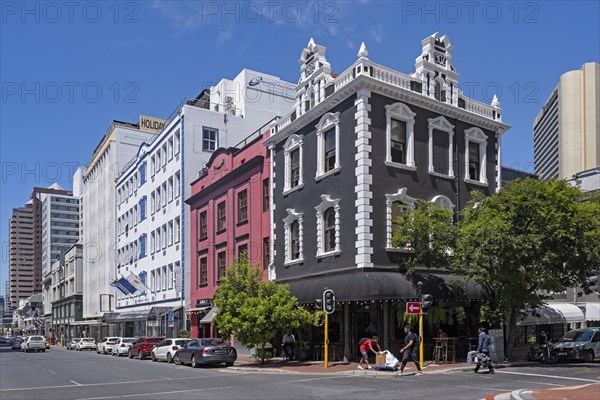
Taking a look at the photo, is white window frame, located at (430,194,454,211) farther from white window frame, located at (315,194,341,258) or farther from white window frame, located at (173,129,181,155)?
white window frame, located at (173,129,181,155)

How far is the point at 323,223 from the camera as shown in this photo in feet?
98.6

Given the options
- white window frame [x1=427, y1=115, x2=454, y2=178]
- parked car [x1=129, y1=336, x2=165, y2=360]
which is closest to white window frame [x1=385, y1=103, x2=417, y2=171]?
white window frame [x1=427, y1=115, x2=454, y2=178]

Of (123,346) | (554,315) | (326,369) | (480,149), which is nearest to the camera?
(326,369)

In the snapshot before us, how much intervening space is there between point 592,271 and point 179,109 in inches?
1360

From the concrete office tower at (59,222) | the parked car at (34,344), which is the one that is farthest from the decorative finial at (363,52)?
the concrete office tower at (59,222)

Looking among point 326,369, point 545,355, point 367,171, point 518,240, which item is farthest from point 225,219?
point 518,240

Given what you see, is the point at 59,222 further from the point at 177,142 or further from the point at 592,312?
the point at 592,312

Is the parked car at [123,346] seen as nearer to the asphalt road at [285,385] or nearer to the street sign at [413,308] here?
the asphalt road at [285,385]

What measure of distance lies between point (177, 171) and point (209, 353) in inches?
942

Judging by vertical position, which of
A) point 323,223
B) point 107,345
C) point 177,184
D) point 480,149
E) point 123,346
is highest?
point 480,149

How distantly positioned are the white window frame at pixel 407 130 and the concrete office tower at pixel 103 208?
5100 cm

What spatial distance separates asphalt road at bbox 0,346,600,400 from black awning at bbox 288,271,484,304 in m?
4.09

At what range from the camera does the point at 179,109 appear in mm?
51500

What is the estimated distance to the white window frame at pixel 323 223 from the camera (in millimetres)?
28719
